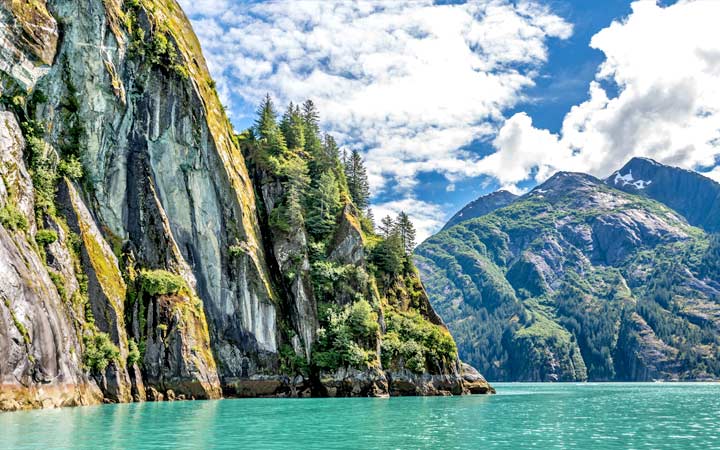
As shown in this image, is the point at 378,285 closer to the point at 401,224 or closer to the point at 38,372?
the point at 401,224

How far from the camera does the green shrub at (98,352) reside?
53.1 meters

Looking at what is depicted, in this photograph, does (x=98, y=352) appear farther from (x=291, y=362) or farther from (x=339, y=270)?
(x=339, y=270)

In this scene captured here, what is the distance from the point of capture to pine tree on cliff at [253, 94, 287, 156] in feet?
306

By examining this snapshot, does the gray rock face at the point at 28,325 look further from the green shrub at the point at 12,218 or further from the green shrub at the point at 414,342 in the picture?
the green shrub at the point at 414,342

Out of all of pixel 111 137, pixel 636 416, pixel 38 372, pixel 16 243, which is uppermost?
pixel 111 137

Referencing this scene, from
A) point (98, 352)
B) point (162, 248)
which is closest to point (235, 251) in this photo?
point (162, 248)

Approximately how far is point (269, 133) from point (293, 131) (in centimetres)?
770

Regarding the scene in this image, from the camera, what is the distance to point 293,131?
101m

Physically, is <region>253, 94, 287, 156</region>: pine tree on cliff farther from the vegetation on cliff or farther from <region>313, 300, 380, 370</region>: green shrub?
<region>313, 300, 380, 370</region>: green shrub

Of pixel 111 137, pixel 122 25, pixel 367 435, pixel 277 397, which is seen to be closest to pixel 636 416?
A: pixel 367 435

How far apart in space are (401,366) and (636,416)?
36.5 meters

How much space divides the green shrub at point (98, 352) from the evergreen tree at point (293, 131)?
171 ft

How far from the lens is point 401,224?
381 ft

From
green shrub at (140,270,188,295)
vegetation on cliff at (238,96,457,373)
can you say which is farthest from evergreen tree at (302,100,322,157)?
green shrub at (140,270,188,295)
